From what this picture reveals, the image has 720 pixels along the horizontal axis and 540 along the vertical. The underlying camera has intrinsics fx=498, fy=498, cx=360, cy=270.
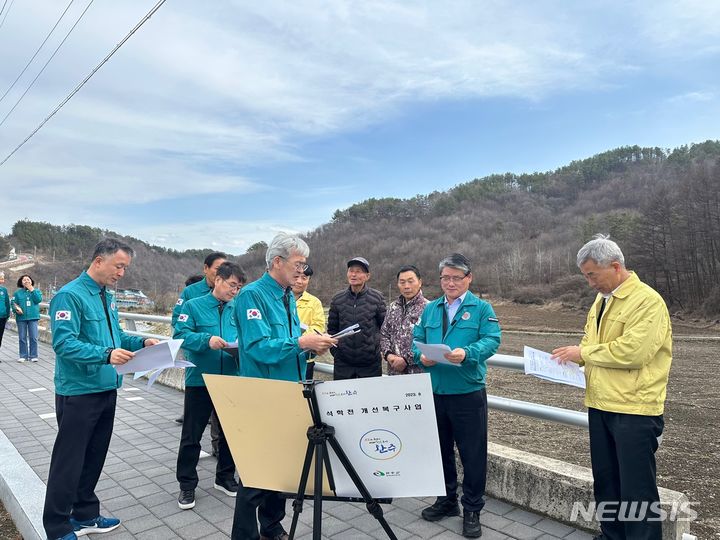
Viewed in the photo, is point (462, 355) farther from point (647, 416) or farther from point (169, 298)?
point (169, 298)

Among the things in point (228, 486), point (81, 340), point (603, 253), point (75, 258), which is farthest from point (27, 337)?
point (75, 258)

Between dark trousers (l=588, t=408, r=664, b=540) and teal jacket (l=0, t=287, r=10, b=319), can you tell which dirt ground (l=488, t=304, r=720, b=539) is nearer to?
dark trousers (l=588, t=408, r=664, b=540)

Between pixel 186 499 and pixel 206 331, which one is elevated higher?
pixel 206 331

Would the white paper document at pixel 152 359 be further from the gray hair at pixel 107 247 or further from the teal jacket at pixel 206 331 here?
the teal jacket at pixel 206 331

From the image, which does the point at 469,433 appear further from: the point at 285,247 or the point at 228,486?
the point at 228,486

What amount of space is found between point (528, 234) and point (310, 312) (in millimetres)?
93296

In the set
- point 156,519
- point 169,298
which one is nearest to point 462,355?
point 156,519

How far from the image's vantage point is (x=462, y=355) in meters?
3.16

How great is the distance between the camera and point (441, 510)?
11.4ft

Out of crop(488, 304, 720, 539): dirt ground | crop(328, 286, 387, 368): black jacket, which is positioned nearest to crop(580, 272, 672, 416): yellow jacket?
crop(488, 304, 720, 539): dirt ground

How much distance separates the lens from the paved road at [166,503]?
3.30 metres

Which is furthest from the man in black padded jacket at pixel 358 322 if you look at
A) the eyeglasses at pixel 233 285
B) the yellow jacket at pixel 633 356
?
the yellow jacket at pixel 633 356

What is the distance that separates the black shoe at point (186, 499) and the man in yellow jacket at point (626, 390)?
2.82m

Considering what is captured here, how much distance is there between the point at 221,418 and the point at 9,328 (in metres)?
20.4
